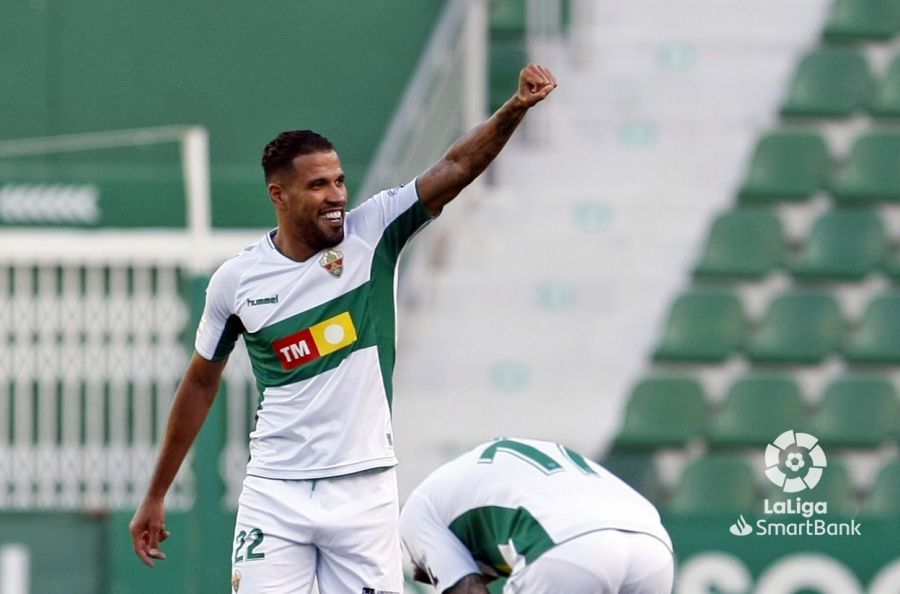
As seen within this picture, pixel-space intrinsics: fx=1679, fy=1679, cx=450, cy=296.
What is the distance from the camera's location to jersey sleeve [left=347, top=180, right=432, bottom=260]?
4371 mm

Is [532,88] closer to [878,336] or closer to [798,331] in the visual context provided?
[798,331]

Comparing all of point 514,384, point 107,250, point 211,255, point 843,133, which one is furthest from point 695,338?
point 107,250

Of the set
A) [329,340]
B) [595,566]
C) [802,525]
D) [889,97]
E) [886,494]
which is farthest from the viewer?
[889,97]

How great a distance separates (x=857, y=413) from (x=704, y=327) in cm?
93

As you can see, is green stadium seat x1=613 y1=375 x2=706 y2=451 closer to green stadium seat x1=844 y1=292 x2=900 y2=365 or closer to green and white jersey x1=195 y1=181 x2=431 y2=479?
green stadium seat x1=844 y1=292 x2=900 y2=365

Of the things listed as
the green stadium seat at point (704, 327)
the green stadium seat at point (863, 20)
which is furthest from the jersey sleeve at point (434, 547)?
the green stadium seat at point (863, 20)

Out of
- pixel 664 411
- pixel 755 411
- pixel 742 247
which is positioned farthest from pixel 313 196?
pixel 742 247

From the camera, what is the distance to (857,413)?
863 centimetres

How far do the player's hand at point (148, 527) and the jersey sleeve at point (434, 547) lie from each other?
3.25 ft

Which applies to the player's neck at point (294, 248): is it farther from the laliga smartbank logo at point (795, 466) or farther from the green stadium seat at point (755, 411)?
the green stadium seat at point (755, 411)

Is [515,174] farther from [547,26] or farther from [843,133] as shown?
[843,133]

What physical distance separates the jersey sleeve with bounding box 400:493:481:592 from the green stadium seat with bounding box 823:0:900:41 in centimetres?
693

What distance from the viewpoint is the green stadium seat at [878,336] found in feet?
29.3

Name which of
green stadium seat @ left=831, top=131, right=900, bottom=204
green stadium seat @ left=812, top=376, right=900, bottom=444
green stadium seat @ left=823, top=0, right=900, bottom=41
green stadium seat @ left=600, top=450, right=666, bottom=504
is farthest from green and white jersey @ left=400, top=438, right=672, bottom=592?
green stadium seat @ left=823, top=0, right=900, bottom=41
